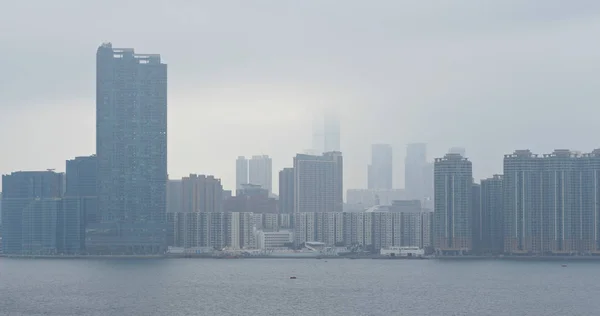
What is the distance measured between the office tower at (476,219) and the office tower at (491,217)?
12.7 inches

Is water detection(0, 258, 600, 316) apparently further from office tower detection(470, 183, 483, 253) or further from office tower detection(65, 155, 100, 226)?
office tower detection(65, 155, 100, 226)

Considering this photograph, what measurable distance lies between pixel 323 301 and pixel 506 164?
320ft

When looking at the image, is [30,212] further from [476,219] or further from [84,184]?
[476,219]

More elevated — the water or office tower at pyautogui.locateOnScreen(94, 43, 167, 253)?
office tower at pyautogui.locateOnScreen(94, 43, 167, 253)

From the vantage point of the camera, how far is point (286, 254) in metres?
190

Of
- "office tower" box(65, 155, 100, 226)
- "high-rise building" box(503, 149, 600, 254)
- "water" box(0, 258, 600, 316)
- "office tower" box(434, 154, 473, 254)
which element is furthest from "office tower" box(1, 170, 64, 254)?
"high-rise building" box(503, 149, 600, 254)

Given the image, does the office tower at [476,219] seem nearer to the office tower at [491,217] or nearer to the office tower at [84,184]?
the office tower at [491,217]

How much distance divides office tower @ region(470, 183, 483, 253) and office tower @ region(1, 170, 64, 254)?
6946 centimetres

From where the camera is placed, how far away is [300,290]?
97.3m

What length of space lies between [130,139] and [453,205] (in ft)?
177

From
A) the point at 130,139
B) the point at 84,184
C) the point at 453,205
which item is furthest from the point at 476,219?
the point at 84,184

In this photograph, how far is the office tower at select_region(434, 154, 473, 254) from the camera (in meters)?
173

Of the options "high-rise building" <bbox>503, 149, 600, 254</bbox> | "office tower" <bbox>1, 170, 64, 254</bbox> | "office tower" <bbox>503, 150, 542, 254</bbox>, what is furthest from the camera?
"office tower" <bbox>1, 170, 64, 254</bbox>

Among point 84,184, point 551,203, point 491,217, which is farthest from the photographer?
point 84,184
